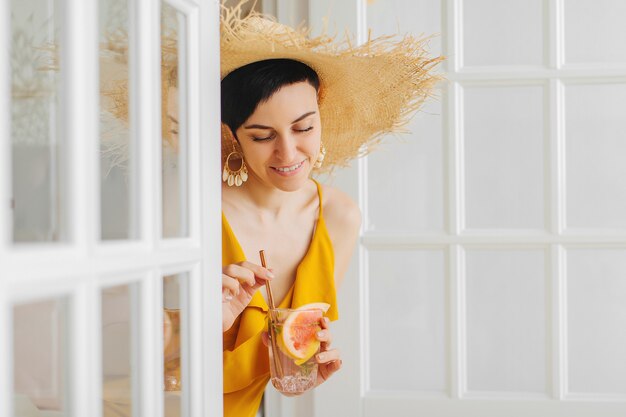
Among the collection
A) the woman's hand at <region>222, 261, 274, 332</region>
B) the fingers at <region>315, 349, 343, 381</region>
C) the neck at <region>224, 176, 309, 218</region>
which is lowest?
the fingers at <region>315, 349, 343, 381</region>

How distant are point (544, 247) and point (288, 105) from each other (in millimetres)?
982

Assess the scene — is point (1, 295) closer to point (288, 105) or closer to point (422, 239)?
point (288, 105)

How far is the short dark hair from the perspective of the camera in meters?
1.43

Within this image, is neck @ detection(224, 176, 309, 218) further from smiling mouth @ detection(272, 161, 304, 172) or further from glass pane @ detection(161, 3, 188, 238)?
glass pane @ detection(161, 3, 188, 238)

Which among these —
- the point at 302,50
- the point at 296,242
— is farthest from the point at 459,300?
the point at 302,50

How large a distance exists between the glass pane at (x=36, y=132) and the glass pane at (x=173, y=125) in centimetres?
23

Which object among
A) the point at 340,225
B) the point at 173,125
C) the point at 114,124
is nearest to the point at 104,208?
the point at 114,124

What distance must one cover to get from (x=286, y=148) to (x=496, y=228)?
868 millimetres

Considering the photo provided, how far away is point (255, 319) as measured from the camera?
60.2 inches

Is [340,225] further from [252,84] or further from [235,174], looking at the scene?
[252,84]

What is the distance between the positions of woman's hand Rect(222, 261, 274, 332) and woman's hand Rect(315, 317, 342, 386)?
5.7 inches

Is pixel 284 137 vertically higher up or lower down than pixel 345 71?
lower down

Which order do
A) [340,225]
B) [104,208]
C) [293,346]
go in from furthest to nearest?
[340,225], [293,346], [104,208]

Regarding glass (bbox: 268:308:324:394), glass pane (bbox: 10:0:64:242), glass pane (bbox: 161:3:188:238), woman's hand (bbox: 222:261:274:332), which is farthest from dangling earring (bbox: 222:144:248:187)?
glass pane (bbox: 10:0:64:242)
